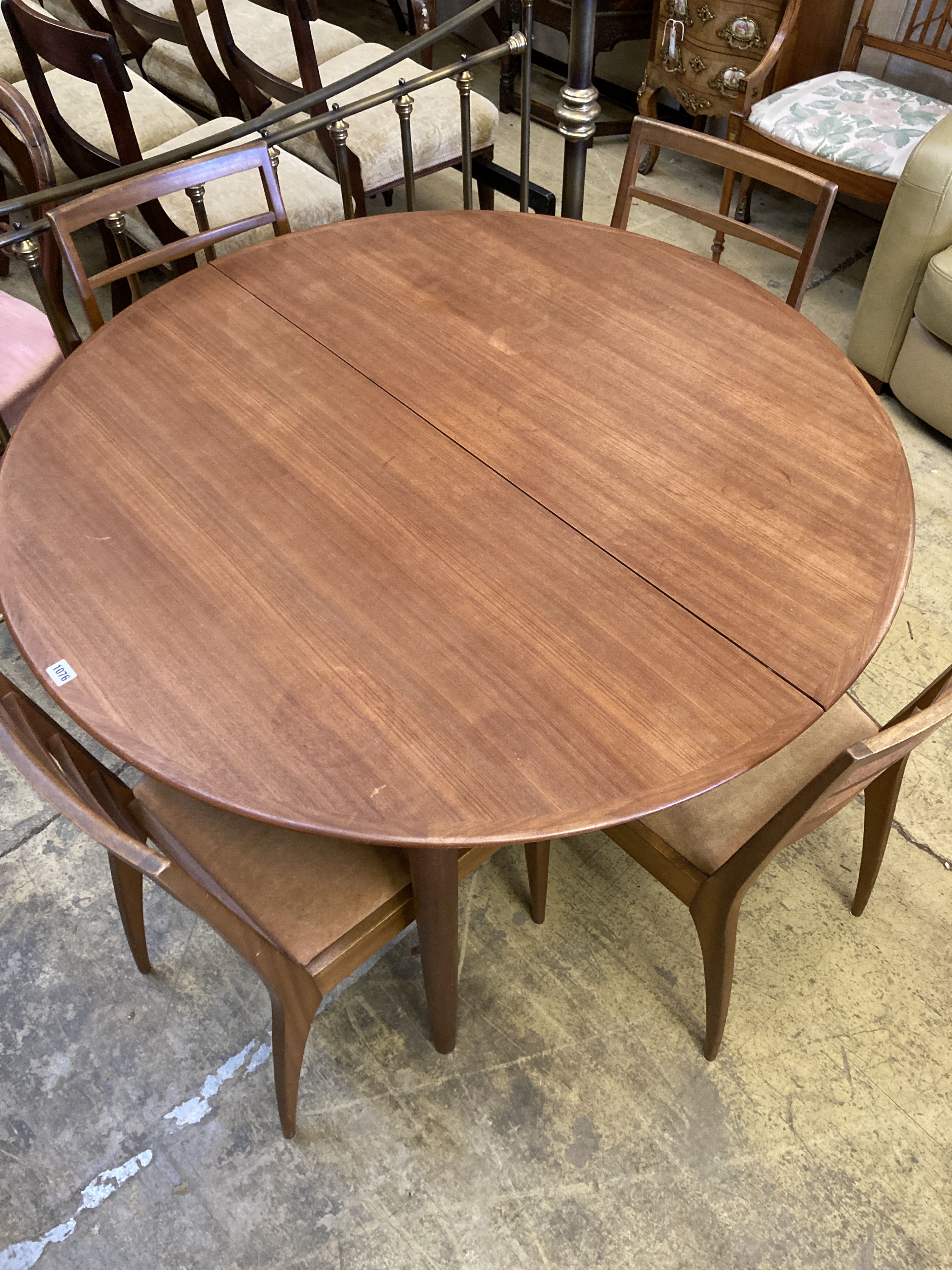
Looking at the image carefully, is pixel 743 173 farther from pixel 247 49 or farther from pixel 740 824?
pixel 247 49

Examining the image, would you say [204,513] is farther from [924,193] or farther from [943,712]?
[924,193]

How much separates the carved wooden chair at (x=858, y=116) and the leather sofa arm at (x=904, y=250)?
11.7 inches

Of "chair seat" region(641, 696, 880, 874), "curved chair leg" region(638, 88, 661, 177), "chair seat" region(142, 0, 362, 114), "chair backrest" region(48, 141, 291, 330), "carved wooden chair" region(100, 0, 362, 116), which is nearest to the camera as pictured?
"chair seat" region(641, 696, 880, 874)

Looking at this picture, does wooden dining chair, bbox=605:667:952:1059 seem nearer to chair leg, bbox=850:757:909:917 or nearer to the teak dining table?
chair leg, bbox=850:757:909:917

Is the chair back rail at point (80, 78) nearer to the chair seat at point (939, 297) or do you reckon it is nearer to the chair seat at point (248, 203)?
the chair seat at point (248, 203)

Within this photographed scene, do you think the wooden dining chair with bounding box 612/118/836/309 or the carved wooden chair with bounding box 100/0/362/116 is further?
the carved wooden chair with bounding box 100/0/362/116

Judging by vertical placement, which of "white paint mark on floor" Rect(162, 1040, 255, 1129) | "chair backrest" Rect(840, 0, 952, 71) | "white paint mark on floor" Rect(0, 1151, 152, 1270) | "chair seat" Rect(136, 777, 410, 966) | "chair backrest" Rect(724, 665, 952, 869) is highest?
"chair backrest" Rect(724, 665, 952, 869)

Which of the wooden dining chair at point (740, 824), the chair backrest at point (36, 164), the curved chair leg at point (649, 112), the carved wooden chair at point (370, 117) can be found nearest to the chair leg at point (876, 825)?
the wooden dining chair at point (740, 824)

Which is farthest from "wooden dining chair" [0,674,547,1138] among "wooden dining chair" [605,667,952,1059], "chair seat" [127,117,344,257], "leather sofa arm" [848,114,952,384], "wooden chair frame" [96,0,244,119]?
"wooden chair frame" [96,0,244,119]

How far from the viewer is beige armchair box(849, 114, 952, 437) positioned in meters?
2.29

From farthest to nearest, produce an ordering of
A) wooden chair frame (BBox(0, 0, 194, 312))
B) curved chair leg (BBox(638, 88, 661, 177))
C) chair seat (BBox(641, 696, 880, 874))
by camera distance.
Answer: curved chair leg (BBox(638, 88, 661, 177)) < wooden chair frame (BBox(0, 0, 194, 312)) < chair seat (BBox(641, 696, 880, 874))

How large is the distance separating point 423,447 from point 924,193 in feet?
5.80

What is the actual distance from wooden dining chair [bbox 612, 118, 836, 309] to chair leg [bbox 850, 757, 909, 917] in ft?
2.93

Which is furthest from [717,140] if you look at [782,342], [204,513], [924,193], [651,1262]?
[651,1262]
